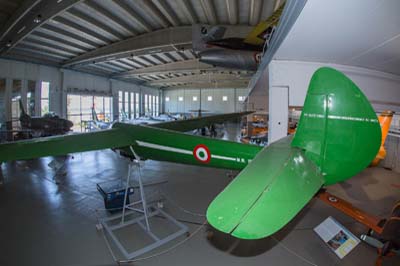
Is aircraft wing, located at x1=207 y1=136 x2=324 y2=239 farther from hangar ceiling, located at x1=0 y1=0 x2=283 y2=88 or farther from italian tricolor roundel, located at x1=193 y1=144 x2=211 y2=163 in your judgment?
hangar ceiling, located at x1=0 y1=0 x2=283 y2=88

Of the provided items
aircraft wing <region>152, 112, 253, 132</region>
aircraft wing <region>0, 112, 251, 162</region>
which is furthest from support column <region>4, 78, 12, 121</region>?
aircraft wing <region>0, 112, 251, 162</region>

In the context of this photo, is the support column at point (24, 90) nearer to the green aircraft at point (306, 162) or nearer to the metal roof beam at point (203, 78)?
the metal roof beam at point (203, 78)

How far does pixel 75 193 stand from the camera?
23.7 ft

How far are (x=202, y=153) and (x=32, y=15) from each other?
1038cm

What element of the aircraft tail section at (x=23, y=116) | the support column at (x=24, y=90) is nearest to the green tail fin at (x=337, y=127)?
the aircraft tail section at (x=23, y=116)

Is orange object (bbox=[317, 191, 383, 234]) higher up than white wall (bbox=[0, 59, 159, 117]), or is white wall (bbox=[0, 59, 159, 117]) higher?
white wall (bbox=[0, 59, 159, 117])

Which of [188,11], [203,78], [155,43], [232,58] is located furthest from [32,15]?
[203,78]

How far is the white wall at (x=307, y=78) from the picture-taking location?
300cm

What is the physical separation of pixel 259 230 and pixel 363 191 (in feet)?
29.7

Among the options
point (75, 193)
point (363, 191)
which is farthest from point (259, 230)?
point (363, 191)

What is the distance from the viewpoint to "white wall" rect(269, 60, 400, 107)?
3.00 metres

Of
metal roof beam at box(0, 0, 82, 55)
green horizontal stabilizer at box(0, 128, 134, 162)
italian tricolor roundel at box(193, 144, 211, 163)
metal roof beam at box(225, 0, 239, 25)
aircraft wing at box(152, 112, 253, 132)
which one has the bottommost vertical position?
italian tricolor roundel at box(193, 144, 211, 163)

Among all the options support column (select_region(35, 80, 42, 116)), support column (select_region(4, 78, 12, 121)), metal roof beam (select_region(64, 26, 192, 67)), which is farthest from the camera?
support column (select_region(35, 80, 42, 116))

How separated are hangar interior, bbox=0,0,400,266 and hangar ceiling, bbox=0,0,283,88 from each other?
0.25 ft
